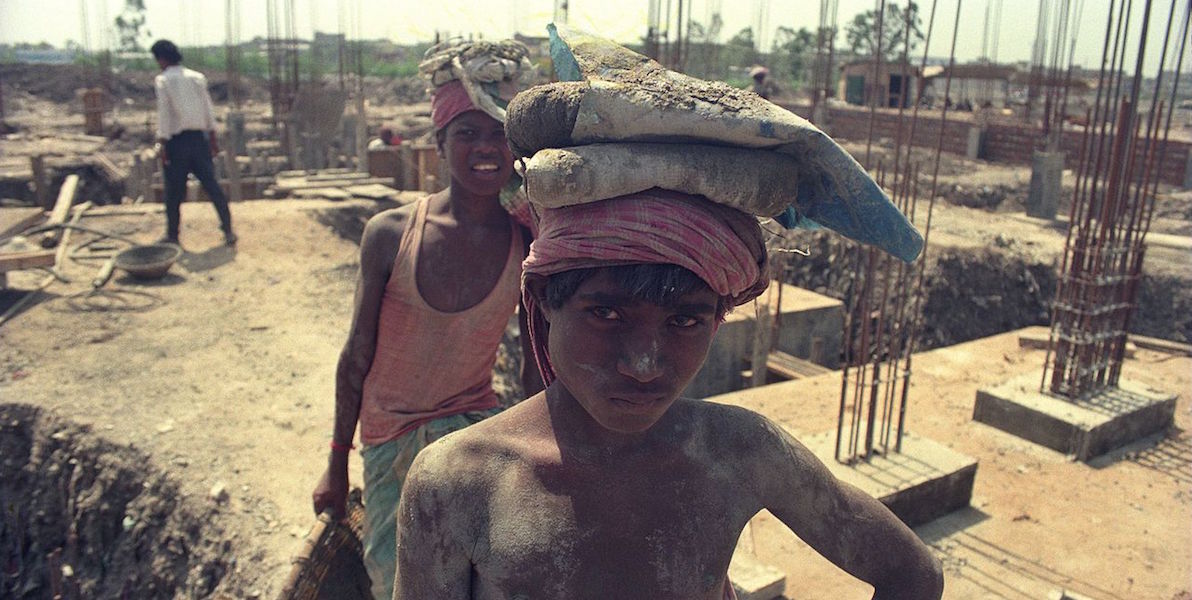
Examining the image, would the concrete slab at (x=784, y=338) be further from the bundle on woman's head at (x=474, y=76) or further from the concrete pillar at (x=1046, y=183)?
the concrete pillar at (x=1046, y=183)

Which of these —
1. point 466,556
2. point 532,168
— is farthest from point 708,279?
point 466,556

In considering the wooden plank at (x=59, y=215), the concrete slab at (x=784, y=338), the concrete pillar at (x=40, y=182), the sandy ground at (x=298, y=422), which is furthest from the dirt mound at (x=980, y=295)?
the concrete pillar at (x=40, y=182)

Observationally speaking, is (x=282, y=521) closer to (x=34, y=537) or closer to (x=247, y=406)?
(x=247, y=406)

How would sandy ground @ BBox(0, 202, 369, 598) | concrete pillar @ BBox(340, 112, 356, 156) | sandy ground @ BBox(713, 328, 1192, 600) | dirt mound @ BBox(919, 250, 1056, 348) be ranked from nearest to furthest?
sandy ground @ BBox(713, 328, 1192, 600) → sandy ground @ BBox(0, 202, 369, 598) → dirt mound @ BBox(919, 250, 1056, 348) → concrete pillar @ BBox(340, 112, 356, 156)

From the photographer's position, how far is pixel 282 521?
373 centimetres

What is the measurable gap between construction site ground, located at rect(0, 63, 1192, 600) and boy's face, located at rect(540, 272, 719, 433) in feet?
7.44

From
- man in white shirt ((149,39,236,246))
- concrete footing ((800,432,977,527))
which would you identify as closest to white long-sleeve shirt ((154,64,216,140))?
man in white shirt ((149,39,236,246))

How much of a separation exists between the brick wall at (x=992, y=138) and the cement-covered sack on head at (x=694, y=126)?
1371 cm

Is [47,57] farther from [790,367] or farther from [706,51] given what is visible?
[790,367]

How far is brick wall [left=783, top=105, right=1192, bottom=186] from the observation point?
1458 centimetres

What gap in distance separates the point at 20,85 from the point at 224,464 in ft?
119

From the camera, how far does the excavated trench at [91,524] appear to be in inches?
152

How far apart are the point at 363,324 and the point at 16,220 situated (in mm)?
6776

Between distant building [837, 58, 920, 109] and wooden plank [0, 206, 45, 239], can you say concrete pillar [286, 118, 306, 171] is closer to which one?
wooden plank [0, 206, 45, 239]
